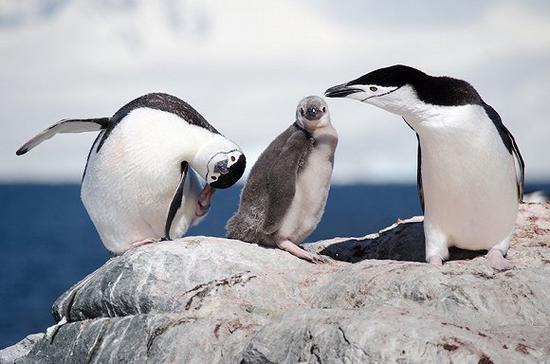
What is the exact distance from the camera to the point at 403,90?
7000 millimetres

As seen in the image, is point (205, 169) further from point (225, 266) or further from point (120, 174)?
point (225, 266)

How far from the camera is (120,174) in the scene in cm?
845

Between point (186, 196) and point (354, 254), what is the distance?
58.1 inches

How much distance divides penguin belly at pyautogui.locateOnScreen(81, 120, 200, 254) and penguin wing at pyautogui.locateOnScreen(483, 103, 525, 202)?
253 centimetres

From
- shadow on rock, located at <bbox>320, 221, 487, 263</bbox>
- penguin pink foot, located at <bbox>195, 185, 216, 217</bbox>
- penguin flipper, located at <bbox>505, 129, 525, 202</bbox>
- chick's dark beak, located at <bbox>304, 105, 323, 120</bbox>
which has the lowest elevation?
shadow on rock, located at <bbox>320, 221, 487, 263</bbox>

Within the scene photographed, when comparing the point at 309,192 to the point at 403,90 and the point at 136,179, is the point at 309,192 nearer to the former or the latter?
the point at 403,90

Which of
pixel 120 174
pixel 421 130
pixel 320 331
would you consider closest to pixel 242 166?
pixel 120 174

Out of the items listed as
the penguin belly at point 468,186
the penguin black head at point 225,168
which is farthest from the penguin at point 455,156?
the penguin black head at point 225,168

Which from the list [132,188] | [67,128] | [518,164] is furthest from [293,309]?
[67,128]

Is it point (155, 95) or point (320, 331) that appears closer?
point (320, 331)

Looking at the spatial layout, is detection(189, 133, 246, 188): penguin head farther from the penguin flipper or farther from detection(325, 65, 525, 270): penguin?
the penguin flipper

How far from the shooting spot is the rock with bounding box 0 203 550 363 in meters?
5.64

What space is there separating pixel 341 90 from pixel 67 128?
296cm

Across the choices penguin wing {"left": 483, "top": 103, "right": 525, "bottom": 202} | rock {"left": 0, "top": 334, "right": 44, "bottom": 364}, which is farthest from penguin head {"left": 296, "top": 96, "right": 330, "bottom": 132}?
rock {"left": 0, "top": 334, "right": 44, "bottom": 364}
